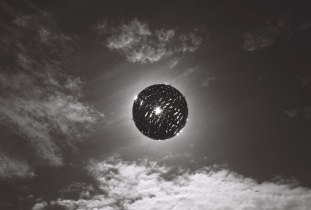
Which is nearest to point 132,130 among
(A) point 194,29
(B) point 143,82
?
(B) point 143,82

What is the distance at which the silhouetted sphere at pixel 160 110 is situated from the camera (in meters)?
3.98

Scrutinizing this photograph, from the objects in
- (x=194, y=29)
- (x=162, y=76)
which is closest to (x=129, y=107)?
(x=162, y=76)

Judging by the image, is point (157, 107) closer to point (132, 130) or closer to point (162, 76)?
point (162, 76)

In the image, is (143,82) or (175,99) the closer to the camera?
(175,99)

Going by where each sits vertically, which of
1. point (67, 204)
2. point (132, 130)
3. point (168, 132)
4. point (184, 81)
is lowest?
point (168, 132)

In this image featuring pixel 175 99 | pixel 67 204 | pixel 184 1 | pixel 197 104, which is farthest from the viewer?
pixel 67 204

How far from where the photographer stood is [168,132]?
407 centimetres

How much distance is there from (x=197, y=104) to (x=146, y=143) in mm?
1839

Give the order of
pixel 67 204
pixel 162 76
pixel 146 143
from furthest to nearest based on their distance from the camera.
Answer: pixel 67 204
pixel 146 143
pixel 162 76

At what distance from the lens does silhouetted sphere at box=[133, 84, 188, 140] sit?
13.0ft

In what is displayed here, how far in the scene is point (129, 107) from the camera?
289 inches

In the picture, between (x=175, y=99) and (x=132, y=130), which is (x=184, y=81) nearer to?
(x=132, y=130)

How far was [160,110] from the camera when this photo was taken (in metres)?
3.98

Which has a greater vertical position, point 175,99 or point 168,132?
point 175,99
